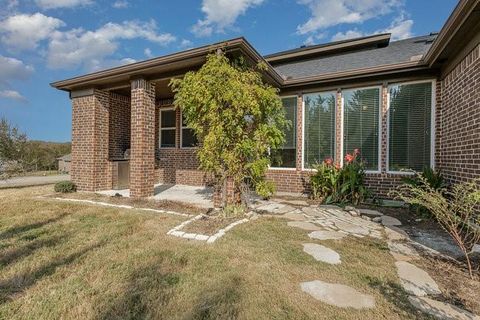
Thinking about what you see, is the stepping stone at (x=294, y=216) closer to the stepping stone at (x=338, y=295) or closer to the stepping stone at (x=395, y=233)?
the stepping stone at (x=395, y=233)

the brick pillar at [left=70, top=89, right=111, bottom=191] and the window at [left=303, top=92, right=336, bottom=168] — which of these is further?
the brick pillar at [left=70, top=89, right=111, bottom=191]

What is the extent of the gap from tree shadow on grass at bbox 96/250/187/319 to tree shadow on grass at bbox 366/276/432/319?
5.85ft

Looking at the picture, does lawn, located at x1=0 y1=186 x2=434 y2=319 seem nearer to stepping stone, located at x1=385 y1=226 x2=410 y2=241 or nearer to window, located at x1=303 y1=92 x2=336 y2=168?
stepping stone, located at x1=385 y1=226 x2=410 y2=241

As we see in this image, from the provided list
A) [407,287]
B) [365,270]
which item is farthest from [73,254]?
[407,287]

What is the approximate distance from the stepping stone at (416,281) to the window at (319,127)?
181 inches

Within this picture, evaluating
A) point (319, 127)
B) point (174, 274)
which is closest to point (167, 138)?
point (319, 127)

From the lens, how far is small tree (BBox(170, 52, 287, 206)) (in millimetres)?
4473

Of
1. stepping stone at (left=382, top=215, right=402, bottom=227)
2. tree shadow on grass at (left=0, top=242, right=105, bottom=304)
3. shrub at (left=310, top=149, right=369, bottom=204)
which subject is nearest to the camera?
tree shadow on grass at (left=0, top=242, right=105, bottom=304)

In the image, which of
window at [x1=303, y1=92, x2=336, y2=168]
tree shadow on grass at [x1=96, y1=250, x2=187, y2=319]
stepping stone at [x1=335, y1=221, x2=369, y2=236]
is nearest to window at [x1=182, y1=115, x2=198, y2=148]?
window at [x1=303, y1=92, x2=336, y2=168]

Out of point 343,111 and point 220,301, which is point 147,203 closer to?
point 220,301

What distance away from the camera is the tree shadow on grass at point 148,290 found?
2.00 m

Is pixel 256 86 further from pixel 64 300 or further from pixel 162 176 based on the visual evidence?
pixel 162 176

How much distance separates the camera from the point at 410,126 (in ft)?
20.7

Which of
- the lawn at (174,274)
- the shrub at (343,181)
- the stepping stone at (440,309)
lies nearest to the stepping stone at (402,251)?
the lawn at (174,274)
